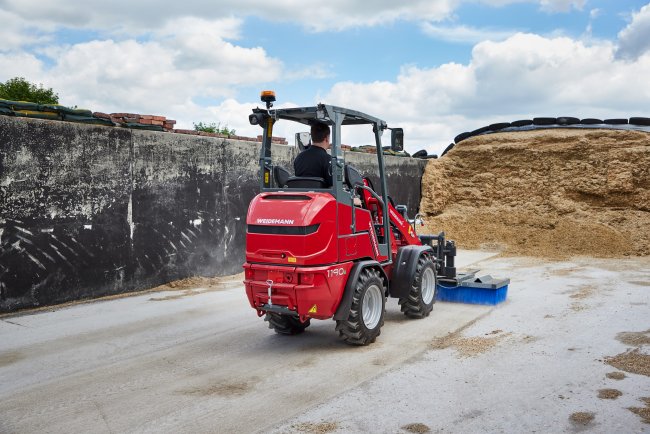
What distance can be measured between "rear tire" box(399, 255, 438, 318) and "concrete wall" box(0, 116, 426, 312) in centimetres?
451

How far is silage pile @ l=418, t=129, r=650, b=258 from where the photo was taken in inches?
556

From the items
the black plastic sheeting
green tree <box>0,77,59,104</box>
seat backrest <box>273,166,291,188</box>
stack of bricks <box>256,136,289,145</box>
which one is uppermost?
green tree <box>0,77,59,104</box>

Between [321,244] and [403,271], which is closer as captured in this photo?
[321,244]

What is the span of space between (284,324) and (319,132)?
2126mm

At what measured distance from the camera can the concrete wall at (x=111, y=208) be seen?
7.95 metres

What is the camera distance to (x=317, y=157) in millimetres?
6164

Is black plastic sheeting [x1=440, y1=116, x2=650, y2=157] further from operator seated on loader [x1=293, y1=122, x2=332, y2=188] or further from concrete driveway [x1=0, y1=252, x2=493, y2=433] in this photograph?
operator seated on loader [x1=293, y1=122, x2=332, y2=188]

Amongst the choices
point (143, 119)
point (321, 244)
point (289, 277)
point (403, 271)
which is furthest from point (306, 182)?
point (143, 119)

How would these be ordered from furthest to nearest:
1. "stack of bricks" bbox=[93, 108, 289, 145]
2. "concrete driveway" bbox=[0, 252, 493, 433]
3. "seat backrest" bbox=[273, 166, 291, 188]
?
"stack of bricks" bbox=[93, 108, 289, 145] → "seat backrest" bbox=[273, 166, 291, 188] → "concrete driveway" bbox=[0, 252, 493, 433]

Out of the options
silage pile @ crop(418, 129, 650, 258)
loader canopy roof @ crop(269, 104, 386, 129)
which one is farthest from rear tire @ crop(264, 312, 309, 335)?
silage pile @ crop(418, 129, 650, 258)

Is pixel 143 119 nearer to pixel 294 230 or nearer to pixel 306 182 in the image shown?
pixel 306 182

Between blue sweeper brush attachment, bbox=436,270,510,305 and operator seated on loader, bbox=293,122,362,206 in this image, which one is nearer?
operator seated on loader, bbox=293,122,362,206

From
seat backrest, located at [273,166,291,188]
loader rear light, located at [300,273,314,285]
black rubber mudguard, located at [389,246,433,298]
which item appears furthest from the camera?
black rubber mudguard, located at [389,246,433,298]

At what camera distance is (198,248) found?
33.9ft
